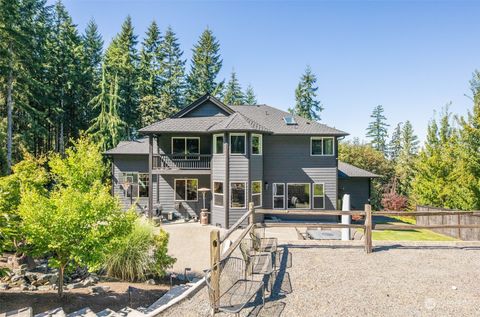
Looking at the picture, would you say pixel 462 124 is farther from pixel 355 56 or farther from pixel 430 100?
pixel 430 100

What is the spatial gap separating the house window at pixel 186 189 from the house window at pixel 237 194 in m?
3.59

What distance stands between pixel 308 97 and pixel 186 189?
3361cm

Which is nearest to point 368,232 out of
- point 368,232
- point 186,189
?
point 368,232

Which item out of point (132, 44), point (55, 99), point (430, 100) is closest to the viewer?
point (430, 100)

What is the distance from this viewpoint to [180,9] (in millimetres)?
15148

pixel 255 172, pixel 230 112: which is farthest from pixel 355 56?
pixel 255 172

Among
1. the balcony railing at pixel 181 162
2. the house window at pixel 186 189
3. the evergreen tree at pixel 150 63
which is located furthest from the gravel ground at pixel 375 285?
the evergreen tree at pixel 150 63

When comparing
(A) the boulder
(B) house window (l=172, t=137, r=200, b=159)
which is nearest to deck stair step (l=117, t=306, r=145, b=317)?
(A) the boulder

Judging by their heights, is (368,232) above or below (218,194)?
below

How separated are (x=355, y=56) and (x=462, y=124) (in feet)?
23.6

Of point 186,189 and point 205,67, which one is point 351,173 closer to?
point 186,189

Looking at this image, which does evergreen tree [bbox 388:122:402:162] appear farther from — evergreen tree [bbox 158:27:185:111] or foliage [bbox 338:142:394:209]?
evergreen tree [bbox 158:27:185:111]

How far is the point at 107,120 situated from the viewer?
89.2 ft

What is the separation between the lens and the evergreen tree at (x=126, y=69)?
102 ft
